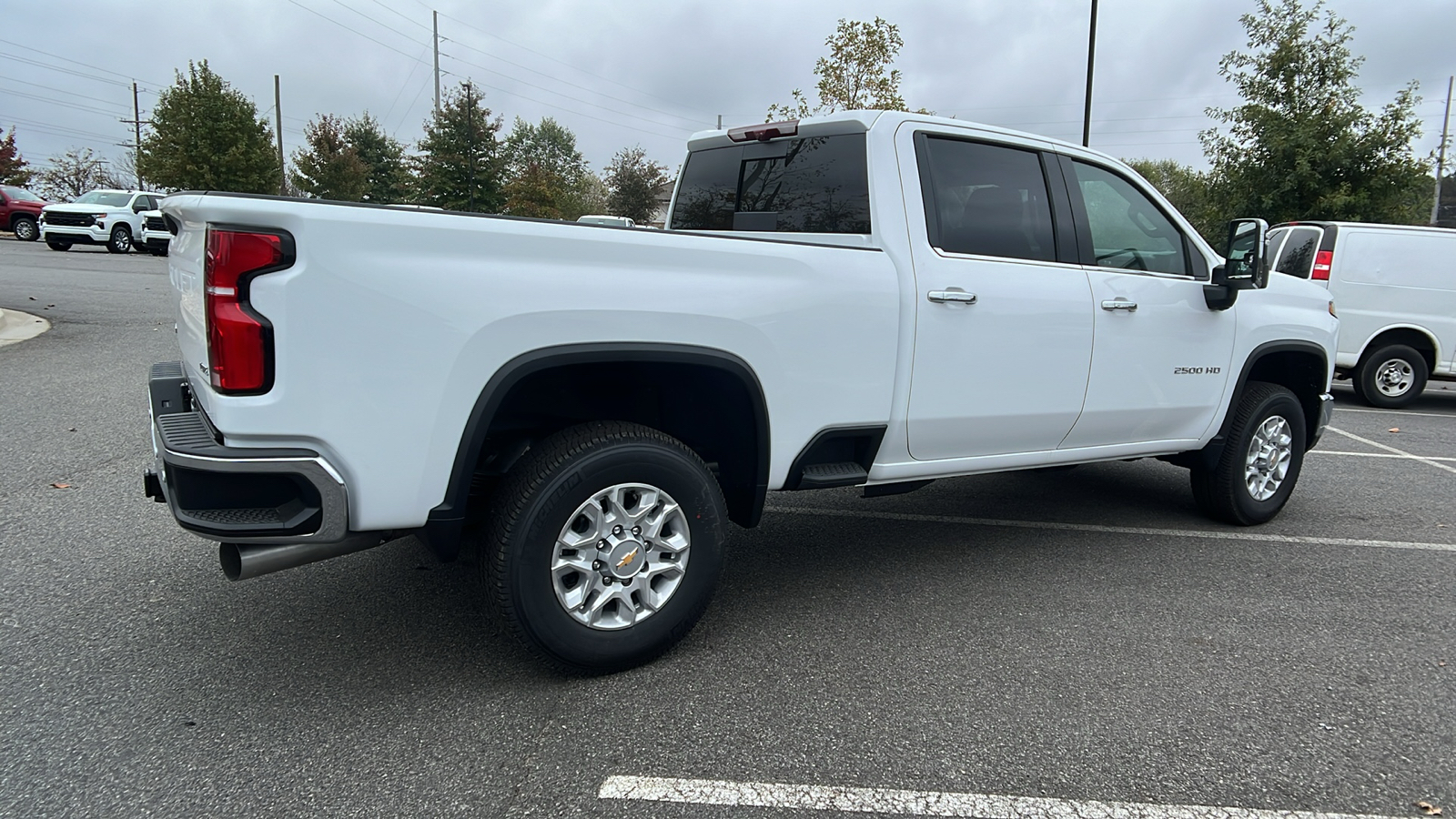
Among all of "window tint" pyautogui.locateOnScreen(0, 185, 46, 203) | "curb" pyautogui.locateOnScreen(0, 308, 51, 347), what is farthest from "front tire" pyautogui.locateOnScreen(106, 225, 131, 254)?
"curb" pyautogui.locateOnScreen(0, 308, 51, 347)

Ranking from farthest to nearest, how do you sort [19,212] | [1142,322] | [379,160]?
Answer: [379,160] → [19,212] → [1142,322]

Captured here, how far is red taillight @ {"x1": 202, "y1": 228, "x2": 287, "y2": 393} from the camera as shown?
7.63 feet

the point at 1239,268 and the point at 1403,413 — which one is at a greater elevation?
the point at 1239,268

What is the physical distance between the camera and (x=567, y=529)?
286cm

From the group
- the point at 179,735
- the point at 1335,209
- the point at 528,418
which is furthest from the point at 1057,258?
the point at 1335,209

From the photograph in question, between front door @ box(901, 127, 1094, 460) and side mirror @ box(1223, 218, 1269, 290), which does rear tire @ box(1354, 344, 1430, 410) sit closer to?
side mirror @ box(1223, 218, 1269, 290)

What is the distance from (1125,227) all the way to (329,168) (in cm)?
4450

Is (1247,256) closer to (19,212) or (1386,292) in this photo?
(1386,292)

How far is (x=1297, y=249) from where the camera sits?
1020 centimetres

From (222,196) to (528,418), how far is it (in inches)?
46.7

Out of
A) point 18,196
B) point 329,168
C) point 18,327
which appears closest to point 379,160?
point 329,168

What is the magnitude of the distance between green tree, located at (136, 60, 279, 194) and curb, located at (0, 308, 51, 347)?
92.8ft

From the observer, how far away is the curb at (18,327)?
9.45 metres

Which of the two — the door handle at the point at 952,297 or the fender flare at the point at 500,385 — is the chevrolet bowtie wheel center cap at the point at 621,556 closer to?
the fender flare at the point at 500,385
